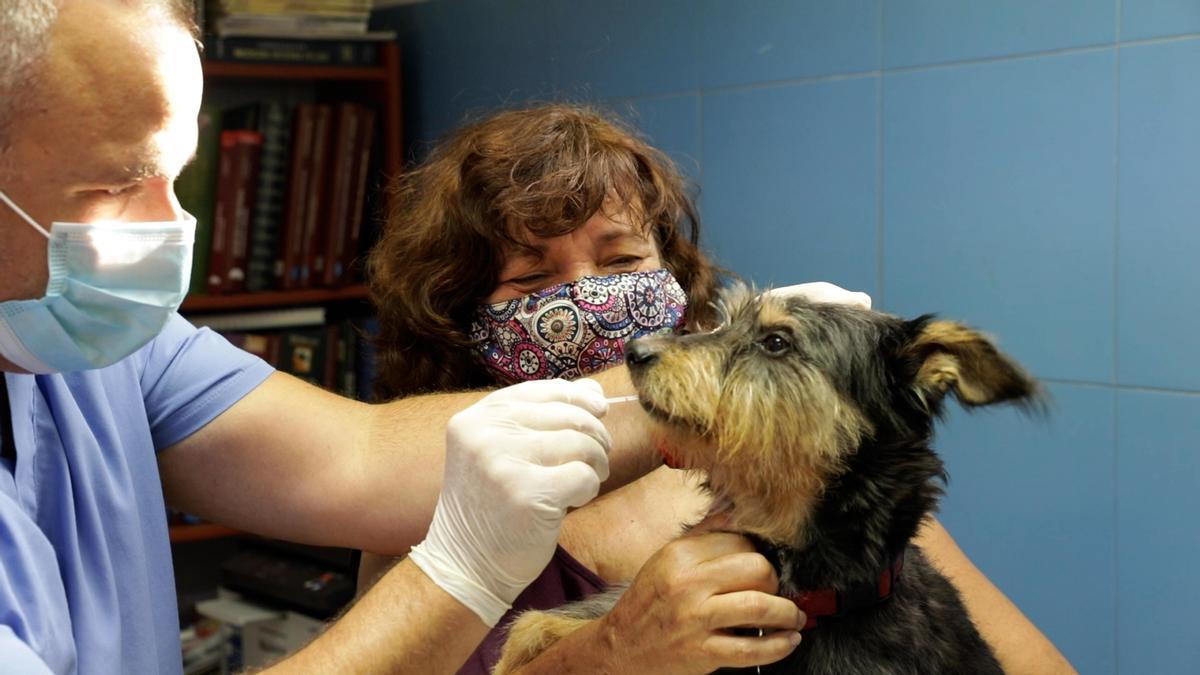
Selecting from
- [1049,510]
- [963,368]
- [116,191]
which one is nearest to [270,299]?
[1049,510]

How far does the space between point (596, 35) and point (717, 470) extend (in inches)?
97.1

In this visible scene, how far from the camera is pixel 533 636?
1.51 meters

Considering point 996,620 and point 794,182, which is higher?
point 794,182

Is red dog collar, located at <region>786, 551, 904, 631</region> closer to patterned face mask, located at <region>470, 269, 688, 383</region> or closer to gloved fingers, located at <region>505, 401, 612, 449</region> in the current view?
gloved fingers, located at <region>505, 401, 612, 449</region>

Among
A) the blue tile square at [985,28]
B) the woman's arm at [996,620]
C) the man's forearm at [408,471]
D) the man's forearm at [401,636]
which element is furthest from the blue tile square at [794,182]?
the man's forearm at [401,636]

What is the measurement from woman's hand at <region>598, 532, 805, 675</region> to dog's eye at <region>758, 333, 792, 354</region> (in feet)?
0.76

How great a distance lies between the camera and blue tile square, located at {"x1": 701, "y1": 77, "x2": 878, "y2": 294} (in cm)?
289

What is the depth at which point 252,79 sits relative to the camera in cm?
444

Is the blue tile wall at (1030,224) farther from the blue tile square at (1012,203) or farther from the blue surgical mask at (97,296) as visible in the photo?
the blue surgical mask at (97,296)

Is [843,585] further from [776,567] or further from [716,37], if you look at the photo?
[716,37]

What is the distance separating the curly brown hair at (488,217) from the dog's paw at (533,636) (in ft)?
1.73

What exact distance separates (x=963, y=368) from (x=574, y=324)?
65cm

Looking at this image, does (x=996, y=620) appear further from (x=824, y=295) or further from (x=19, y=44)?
(x=19, y=44)

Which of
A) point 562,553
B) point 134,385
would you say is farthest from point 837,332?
point 134,385
